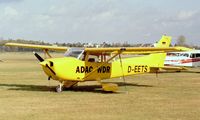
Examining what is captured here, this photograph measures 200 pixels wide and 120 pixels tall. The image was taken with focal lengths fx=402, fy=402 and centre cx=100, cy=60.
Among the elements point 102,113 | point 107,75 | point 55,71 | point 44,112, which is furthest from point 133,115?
point 107,75

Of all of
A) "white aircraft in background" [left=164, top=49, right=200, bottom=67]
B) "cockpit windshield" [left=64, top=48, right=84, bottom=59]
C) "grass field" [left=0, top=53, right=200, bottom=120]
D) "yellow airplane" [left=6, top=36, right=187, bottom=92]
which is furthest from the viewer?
"white aircraft in background" [left=164, top=49, right=200, bottom=67]

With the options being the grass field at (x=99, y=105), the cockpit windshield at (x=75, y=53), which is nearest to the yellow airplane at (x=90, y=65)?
the cockpit windshield at (x=75, y=53)

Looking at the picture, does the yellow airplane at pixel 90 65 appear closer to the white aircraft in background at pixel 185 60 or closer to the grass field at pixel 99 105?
the grass field at pixel 99 105

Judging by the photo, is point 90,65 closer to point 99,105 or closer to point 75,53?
point 75,53

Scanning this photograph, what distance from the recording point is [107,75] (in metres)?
18.5

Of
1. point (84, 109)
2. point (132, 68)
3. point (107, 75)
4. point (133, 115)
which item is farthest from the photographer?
point (132, 68)

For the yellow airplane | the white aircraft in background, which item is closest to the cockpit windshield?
the yellow airplane

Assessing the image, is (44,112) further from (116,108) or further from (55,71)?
(55,71)

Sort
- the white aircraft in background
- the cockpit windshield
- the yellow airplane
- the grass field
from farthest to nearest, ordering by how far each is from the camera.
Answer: the white aircraft in background < the cockpit windshield < the yellow airplane < the grass field

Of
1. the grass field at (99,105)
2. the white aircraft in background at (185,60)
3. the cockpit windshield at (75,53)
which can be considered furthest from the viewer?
the white aircraft in background at (185,60)

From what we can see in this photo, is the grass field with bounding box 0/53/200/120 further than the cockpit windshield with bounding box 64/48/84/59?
No

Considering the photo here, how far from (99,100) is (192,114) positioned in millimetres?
3988

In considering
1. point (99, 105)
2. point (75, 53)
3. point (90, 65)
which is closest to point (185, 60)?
point (90, 65)

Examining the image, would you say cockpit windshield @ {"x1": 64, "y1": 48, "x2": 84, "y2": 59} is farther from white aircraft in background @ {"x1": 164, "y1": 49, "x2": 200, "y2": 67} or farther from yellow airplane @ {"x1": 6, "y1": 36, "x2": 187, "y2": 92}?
white aircraft in background @ {"x1": 164, "y1": 49, "x2": 200, "y2": 67}
